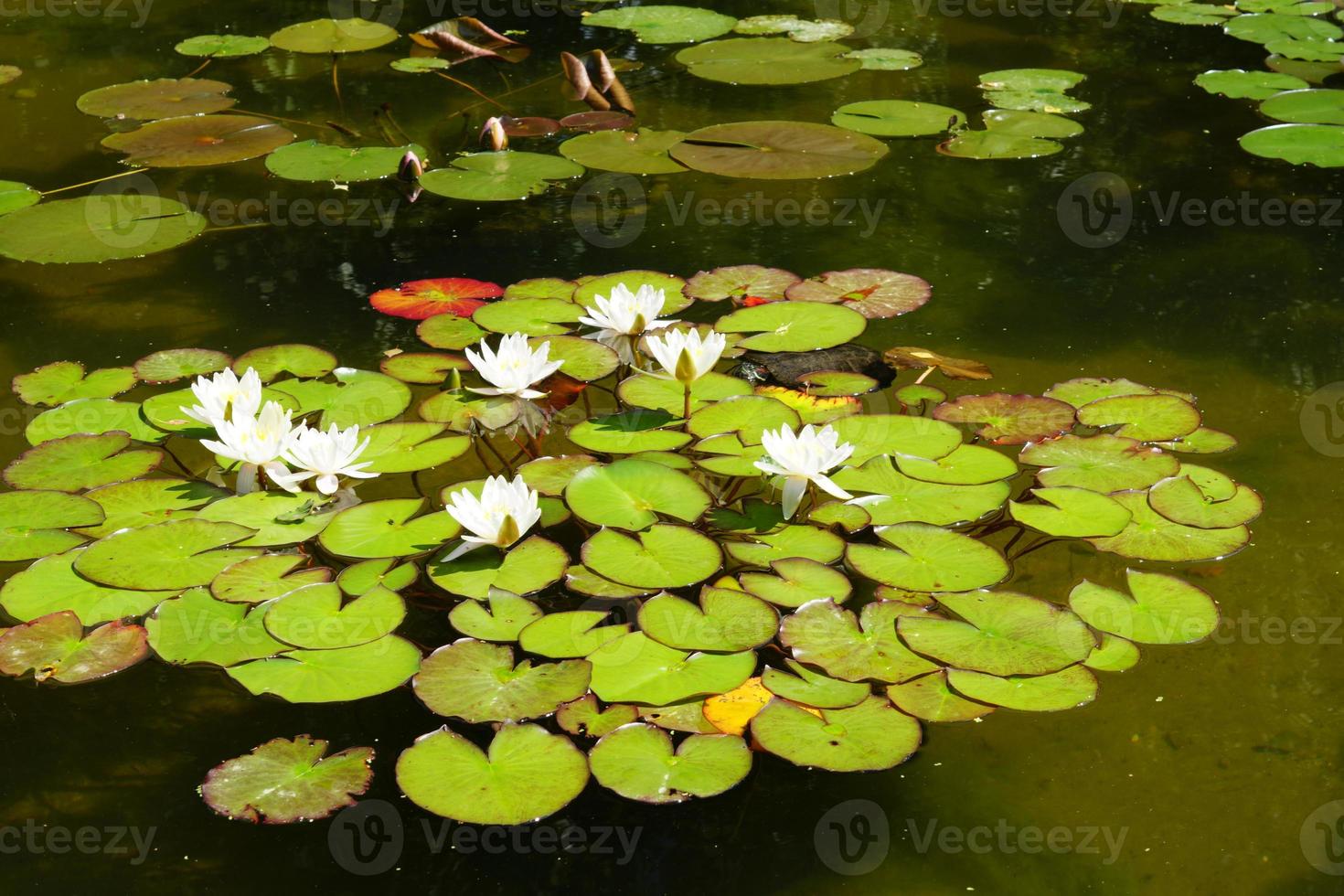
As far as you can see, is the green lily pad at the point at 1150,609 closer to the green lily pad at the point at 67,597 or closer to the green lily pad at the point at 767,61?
the green lily pad at the point at 67,597

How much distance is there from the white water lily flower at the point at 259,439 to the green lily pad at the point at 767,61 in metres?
2.93

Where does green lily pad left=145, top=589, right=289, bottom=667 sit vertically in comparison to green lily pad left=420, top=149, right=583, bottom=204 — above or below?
below

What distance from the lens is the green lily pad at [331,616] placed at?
1.89 m

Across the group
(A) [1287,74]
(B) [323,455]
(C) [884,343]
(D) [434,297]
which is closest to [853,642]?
(B) [323,455]

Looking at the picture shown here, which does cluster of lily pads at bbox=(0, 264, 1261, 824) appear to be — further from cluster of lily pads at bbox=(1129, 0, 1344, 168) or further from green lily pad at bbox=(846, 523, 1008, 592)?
cluster of lily pads at bbox=(1129, 0, 1344, 168)

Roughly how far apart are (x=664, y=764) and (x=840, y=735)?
10.6 inches

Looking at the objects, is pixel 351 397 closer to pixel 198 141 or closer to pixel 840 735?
pixel 840 735

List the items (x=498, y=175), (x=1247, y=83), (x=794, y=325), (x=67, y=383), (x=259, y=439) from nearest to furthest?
(x=259, y=439), (x=67, y=383), (x=794, y=325), (x=498, y=175), (x=1247, y=83)

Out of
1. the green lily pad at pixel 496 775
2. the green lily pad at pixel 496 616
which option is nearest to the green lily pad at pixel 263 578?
the green lily pad at pixel 496 616

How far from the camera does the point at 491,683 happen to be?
183 centimetres

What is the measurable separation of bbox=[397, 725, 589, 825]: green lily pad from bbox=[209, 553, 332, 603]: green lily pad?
0.43 meters

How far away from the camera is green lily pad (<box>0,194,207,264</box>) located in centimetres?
325

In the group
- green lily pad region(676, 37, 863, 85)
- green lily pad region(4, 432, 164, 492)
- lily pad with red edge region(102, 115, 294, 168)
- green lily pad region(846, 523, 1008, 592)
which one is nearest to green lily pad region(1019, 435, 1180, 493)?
green lily pad region(846, 523, 1008, 592)

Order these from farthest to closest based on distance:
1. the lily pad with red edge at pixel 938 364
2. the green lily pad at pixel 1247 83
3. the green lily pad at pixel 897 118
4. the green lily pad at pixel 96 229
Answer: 1. the green lily pad at pixel 1247 83
2. the green lily pad at pixel 897 118
3. the green lily pad at pixel 96 229
4. the lily pad with red edge at pixel 938 364
